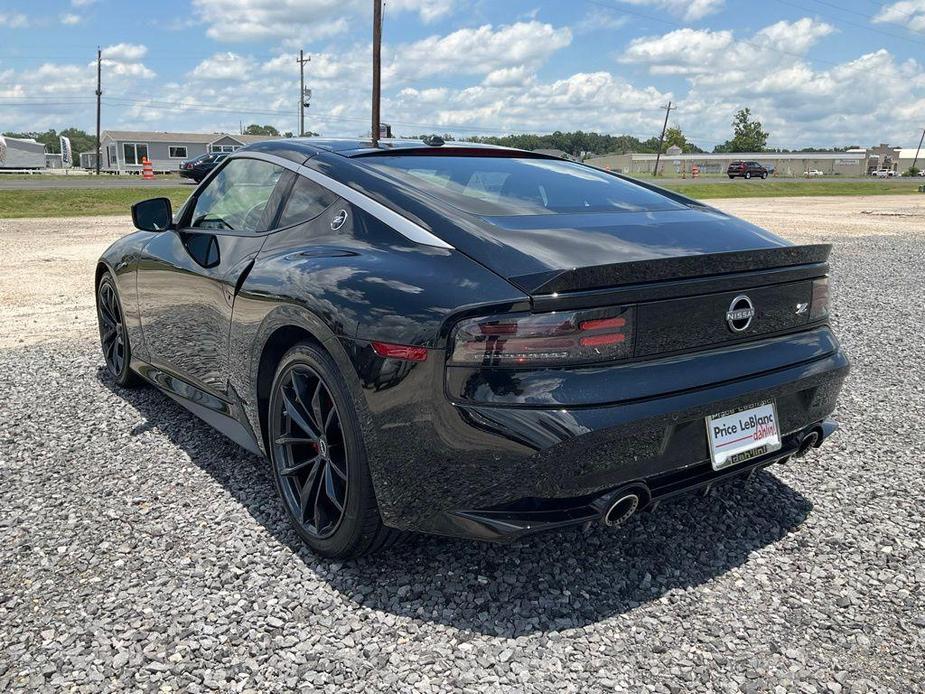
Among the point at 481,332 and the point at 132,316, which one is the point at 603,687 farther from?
the point at 132,316

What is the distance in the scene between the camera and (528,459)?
2.21m

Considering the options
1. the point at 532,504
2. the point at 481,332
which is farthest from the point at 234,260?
the point at 532,504

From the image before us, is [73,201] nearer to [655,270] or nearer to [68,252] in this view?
[68,252]

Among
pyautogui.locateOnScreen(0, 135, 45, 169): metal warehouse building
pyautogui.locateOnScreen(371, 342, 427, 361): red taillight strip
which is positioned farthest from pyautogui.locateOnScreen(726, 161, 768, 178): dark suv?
pyautogui.locateOnScreen(371, 342, 427, 361): red taillight strip

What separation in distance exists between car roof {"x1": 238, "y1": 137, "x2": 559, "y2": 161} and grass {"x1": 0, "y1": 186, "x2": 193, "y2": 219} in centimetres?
1758

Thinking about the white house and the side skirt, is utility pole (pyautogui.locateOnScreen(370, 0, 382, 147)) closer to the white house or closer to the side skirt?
the side skirt

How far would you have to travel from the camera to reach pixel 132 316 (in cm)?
443

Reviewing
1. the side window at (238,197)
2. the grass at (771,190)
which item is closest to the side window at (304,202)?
the side window at (238,197)

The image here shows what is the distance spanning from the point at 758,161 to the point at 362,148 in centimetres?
10001

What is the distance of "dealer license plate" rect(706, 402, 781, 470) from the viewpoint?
249 cm

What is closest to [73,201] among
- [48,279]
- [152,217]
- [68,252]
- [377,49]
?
[377,49]

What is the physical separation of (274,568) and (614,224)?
5.73ft

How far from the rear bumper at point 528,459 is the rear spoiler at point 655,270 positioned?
355 mm

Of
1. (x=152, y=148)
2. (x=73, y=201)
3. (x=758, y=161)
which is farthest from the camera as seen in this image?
(x=758, y=161)
